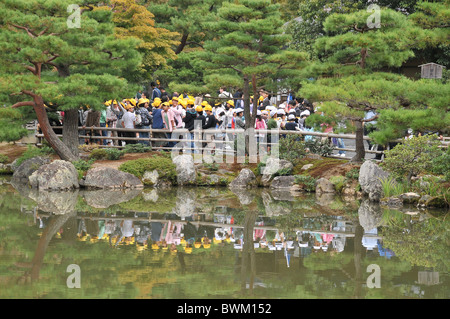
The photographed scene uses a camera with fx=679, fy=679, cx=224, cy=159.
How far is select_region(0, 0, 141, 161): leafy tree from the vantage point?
51.0 feet

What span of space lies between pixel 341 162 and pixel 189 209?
526 centimetres

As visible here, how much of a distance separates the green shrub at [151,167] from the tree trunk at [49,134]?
5.18 ft

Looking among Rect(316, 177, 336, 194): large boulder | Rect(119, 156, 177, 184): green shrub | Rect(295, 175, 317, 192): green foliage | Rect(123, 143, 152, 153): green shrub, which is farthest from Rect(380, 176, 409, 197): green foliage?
Rect(123, 143, 152, 153): green shrub

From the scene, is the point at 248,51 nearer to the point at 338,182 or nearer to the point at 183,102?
the point at 183,102

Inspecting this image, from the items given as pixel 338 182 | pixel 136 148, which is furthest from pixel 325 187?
pixel 136 148

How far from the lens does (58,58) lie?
17000 mm

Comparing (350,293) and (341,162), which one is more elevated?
(341,162)

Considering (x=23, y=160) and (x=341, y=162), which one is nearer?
(x=341, y=162)

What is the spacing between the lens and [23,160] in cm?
1864

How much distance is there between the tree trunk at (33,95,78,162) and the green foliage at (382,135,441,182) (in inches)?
326

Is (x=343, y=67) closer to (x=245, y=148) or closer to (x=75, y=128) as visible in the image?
(x=245, y=148)

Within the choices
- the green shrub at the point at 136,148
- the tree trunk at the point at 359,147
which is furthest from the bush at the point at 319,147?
the green shrub at the point at 136,148

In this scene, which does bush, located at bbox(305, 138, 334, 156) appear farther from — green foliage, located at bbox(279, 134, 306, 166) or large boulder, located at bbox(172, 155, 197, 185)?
large boulder, located at bbox(172, 155, 197, 185)
